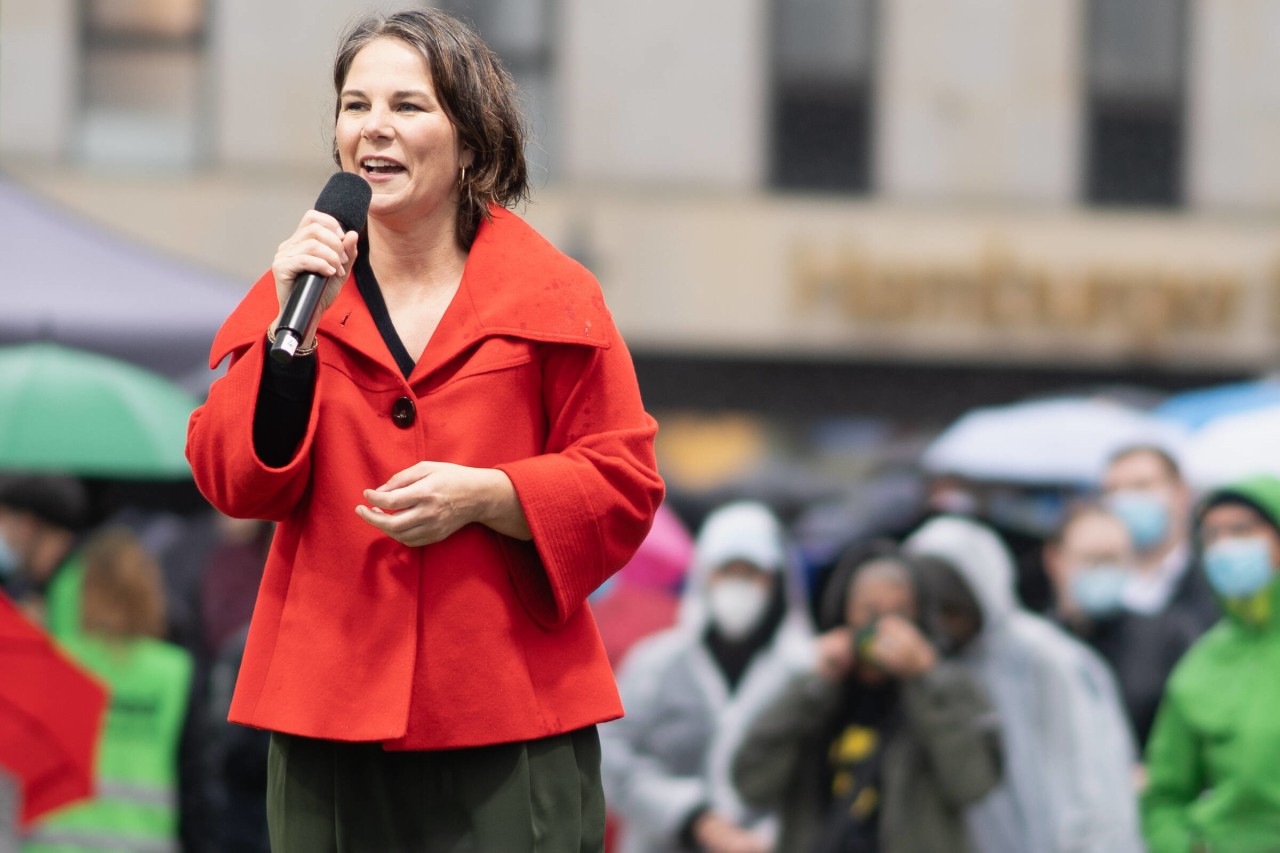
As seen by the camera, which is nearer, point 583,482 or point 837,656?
point 583,482

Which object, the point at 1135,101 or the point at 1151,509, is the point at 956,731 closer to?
the point at 1151,509

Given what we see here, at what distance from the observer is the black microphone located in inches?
92.2

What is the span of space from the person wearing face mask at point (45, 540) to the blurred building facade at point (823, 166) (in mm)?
9053

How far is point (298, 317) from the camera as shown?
7.69 feet

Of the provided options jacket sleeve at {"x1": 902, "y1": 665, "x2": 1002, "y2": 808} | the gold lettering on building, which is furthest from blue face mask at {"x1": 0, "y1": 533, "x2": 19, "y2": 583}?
the gold lettering on building

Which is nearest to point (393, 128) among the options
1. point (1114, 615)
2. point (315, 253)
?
point (315, 253)

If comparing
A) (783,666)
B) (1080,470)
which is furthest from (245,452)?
(1080,470)

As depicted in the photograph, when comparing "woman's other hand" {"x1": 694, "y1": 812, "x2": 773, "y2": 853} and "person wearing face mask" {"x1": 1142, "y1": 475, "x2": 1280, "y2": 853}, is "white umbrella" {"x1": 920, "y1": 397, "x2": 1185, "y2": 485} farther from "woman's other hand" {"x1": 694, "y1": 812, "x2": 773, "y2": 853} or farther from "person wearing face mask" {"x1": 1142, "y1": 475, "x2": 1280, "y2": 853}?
"person wearing face mask" {"x1": 1142, "y1": 475, "x2": 1280, "y2": 853}

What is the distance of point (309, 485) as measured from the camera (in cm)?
252

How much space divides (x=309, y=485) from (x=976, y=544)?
15.4ft

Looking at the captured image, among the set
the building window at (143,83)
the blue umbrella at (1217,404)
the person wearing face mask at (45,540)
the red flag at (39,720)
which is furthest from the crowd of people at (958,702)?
the building window at (143,83)

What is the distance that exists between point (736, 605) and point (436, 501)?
5158 millimetres

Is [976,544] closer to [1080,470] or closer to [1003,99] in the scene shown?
[1080,470]

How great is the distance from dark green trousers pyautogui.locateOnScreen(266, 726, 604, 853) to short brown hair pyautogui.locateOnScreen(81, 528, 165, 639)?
184 inches
